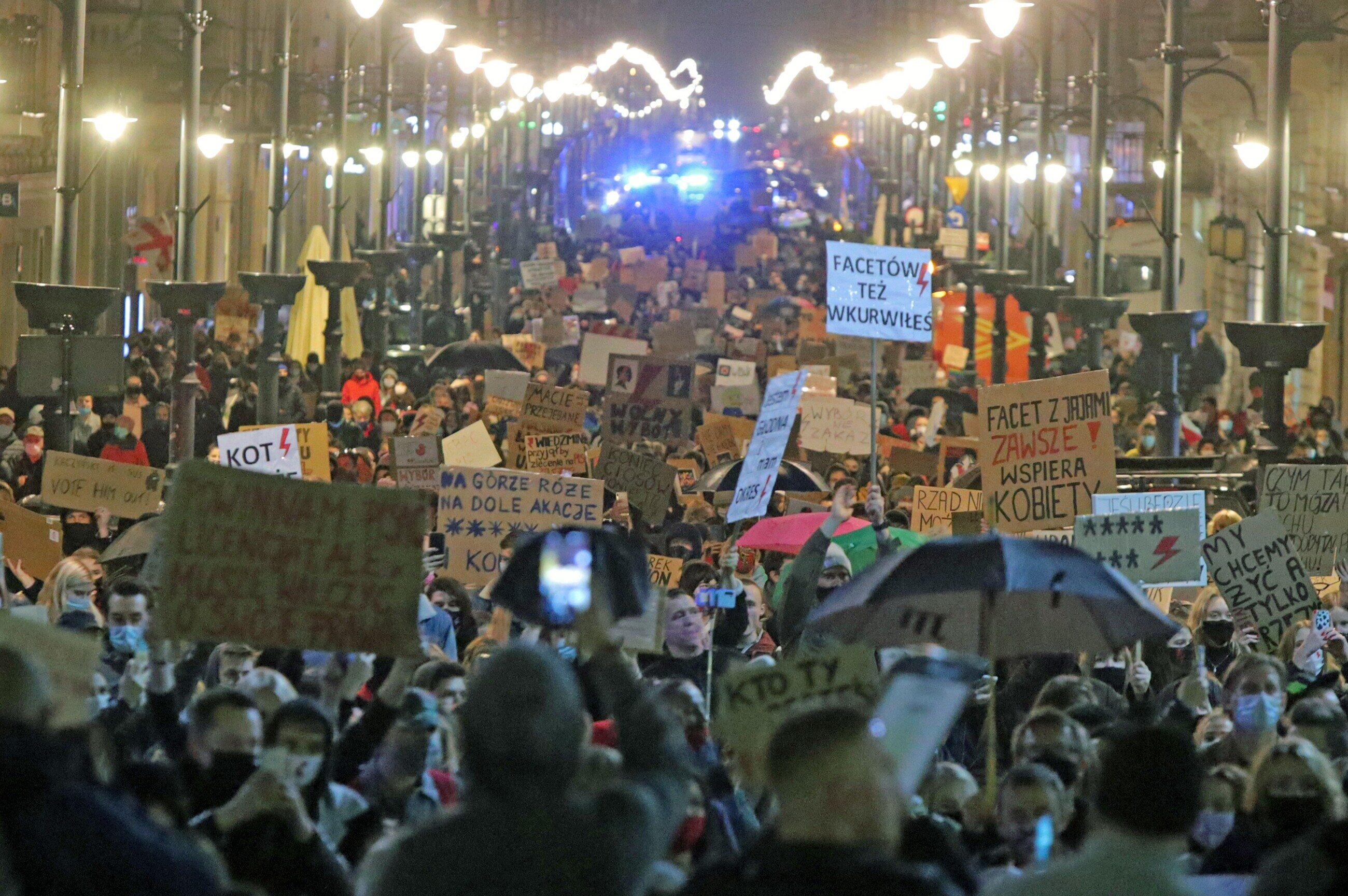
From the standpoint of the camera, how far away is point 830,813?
13.6 feet

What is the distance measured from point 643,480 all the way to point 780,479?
1.19 m

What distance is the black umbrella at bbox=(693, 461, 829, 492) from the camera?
16047mm

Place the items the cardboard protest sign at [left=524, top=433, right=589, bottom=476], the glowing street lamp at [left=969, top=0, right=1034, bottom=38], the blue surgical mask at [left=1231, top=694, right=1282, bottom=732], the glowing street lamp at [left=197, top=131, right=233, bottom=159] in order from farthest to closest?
the glowing street lamp at [left=197, top=131, right=233, bottom=159] < the glowing street lamp at [left=969, top=0, right=1034, bottom=38] < the cardboard protest sign at [left=524, top=433, right=589, bottom=476] < the blue surgical mask at [left=1231, top=694, right=1282, bottom=732]

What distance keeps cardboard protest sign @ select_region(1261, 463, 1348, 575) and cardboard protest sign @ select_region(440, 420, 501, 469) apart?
5927mm

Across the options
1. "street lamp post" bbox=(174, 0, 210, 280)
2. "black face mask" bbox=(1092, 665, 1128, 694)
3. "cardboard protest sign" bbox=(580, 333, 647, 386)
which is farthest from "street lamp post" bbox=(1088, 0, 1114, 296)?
"black face mask" bbox=(1092, 665, 1128, 694)

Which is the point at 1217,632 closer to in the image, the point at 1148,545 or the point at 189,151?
the point at 1148,545

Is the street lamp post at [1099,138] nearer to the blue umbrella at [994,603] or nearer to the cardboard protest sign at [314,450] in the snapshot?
the cardboard protest sign at [314,450]

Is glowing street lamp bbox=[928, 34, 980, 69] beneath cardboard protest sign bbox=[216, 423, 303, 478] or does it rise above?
above

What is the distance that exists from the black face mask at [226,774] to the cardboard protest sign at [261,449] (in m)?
7.46

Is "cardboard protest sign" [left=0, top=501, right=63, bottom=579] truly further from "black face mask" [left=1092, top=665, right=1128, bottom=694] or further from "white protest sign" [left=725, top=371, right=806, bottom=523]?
"black face mask" [left=1092, top=665, right=1128, bottom=694]

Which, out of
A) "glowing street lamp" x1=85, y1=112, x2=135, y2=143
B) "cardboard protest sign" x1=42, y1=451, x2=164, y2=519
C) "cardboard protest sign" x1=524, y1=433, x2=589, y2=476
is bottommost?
"cardboard protest sign" x1=42, y1=451, x2=164, y2=519

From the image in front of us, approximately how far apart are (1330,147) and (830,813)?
3345 centimetres

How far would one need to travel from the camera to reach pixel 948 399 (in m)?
27.2

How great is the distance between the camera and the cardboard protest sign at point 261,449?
44.7 feet
